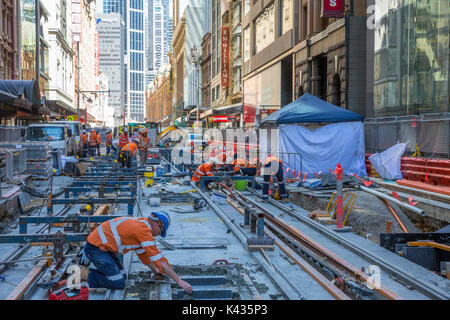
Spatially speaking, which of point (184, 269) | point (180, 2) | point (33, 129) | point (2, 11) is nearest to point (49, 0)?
point (2, 11)

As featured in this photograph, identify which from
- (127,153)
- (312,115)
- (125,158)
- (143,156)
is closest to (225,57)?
(143,156)

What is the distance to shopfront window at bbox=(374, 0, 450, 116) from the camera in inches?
683

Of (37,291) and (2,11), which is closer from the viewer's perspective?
(37,291)

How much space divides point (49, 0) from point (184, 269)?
2120 inches

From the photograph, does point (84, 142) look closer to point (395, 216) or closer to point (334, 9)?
point (334, 9)

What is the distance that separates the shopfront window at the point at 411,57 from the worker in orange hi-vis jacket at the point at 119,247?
13.9 metres

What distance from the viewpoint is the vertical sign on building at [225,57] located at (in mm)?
59019

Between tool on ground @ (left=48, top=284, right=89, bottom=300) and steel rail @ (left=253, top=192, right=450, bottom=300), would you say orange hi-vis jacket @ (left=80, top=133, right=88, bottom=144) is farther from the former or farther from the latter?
tool on ground @ (left=48, top=284, right=89, bottom=300)

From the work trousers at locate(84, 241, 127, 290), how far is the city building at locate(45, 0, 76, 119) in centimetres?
4475

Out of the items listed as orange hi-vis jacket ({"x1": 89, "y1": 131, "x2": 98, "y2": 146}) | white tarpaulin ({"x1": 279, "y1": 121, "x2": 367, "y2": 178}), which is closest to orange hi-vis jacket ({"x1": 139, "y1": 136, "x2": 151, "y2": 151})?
white tarpaulin ({"x1": 279, "y1": 121, "x2": 367, "y2": 178})

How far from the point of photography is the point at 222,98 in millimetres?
64188

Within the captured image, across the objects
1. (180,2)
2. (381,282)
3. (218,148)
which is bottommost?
(381,282)

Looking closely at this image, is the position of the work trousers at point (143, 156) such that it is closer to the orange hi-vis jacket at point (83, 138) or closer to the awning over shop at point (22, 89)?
the awning over shop at point (22, 89)
